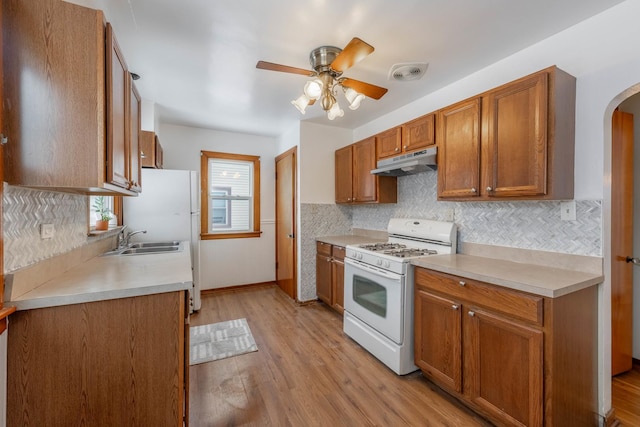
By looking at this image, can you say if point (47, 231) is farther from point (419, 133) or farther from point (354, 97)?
point (419, 133)

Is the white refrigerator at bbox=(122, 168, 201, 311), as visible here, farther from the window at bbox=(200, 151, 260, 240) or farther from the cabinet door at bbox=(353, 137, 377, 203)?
the cabinet door at bbox=(353, 137, 377, 203)

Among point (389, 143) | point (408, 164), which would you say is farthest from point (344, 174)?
point (408, 164)

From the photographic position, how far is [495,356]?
5.33 feet

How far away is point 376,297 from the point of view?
2453 mm

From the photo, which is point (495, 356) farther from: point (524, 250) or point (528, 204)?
point (528, 204)

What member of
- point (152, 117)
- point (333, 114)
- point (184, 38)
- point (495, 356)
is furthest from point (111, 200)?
point (495, 356)

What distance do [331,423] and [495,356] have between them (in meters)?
1.07

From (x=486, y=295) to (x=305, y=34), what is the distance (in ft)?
6.73

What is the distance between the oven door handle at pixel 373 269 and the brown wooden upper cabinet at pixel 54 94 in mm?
1952

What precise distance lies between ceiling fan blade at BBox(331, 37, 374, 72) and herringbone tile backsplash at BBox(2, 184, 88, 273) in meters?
1.65

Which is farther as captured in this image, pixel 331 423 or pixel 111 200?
pixel 111 200

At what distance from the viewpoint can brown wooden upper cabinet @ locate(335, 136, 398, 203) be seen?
126 inches

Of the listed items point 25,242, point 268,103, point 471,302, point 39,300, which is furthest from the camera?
point 268,103

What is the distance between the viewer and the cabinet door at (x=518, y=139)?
1.70 m
